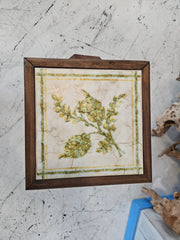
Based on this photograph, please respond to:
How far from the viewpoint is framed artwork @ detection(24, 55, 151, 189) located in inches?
33.6

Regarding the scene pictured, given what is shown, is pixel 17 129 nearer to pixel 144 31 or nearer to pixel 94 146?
pixel 94 146

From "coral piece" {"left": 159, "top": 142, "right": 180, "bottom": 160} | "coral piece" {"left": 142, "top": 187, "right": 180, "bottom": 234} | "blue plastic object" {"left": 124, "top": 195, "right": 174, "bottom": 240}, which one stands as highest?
"coral piece" {"left": 159, "top": 142, "right": 180, "bottom": 160}

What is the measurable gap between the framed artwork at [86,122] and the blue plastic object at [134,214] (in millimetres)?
92

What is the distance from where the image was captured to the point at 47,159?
0.86m

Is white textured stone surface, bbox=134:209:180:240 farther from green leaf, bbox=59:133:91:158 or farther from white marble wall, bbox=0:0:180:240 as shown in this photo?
green leaf, bbox=59:133:91:158

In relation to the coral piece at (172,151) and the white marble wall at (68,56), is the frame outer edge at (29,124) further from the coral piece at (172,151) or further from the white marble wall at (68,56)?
the coral piece at (172,151)

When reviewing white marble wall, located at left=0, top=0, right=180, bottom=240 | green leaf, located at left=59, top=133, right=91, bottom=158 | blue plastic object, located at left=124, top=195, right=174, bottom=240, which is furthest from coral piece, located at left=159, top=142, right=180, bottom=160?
green leaf, located at left=59, top=133, right=91, bottom=158

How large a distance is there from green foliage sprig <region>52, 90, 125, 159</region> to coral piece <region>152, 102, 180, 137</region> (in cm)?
19

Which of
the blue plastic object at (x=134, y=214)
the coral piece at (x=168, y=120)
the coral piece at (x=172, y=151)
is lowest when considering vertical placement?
the blue plastic object at (x=134, y=214)

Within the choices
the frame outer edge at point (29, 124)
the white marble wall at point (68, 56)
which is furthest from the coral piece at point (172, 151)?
the frame outer edge at point (29, 124)

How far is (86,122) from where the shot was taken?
34.7 inches

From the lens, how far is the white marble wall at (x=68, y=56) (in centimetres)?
84

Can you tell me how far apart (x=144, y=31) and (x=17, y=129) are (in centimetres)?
75

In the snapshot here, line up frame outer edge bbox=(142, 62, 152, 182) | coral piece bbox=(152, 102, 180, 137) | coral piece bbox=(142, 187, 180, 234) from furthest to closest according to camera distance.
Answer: frame outer edge bbox=(142, 62, 152, 182), coral piece bbox=(152, 102, 180, 137), coral piece bbox=(142, 187, 180, 234)
